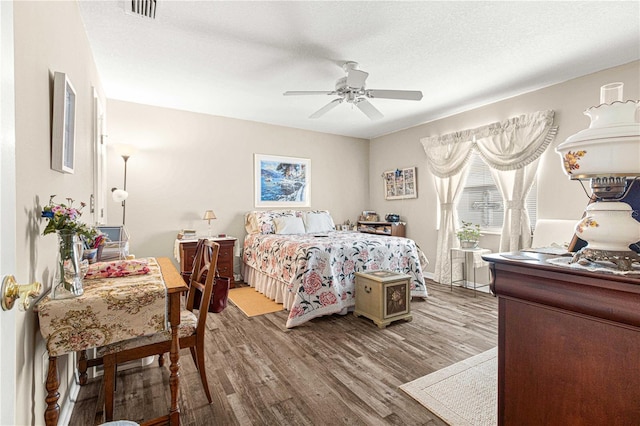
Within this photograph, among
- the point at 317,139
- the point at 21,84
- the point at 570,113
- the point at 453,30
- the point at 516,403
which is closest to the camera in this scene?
the point at 516,403

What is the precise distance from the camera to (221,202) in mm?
4852

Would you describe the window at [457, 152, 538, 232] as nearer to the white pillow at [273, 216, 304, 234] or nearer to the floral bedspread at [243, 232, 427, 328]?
the floral bedspread at [243, 232, 427, 328]

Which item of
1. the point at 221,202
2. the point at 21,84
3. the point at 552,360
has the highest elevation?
the point at 21,84

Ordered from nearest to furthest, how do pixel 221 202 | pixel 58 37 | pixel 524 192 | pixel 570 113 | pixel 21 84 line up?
pixel 21 84
pixel 58 37
pixel 570 113
pixel 524 192
pixel 221 202

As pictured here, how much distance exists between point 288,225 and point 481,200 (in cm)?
291

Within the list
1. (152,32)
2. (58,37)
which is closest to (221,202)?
(152,32)

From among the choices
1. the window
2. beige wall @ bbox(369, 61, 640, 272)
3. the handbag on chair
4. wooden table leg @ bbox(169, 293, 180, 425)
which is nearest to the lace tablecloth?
wooden table leg @ bbox(169, 293, 180, 425)

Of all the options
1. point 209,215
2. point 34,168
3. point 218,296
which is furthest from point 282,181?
point 34,168

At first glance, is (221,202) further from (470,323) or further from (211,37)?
(470,323)

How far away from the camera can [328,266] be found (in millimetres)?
3229

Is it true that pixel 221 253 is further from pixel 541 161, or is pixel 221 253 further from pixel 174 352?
pixel 541 161

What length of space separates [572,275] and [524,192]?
355 cm

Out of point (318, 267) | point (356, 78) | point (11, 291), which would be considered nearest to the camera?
point (11, 291)

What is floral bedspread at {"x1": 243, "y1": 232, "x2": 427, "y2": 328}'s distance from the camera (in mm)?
3113
